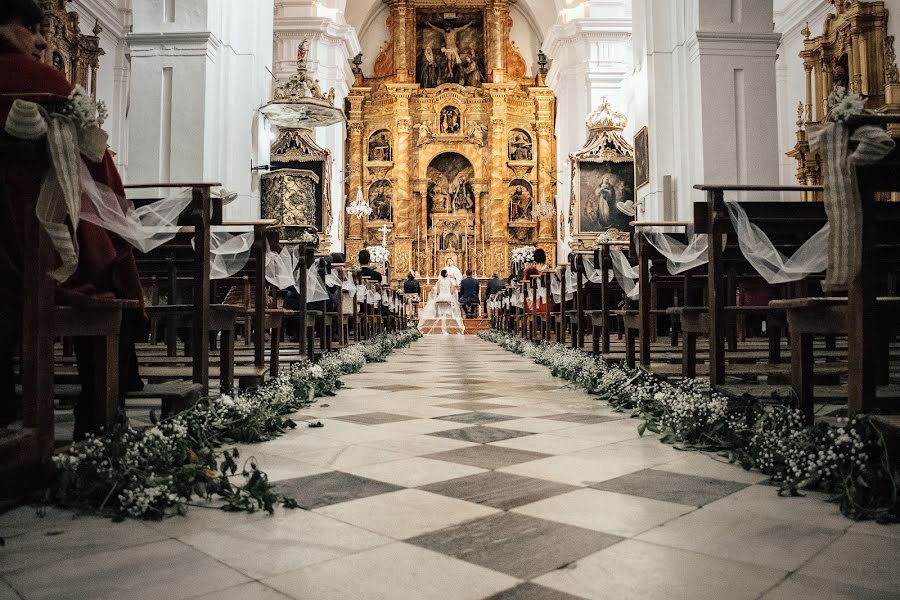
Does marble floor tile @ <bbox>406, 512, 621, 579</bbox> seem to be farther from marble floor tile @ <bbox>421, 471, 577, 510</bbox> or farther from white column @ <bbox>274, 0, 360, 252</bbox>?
white column @ <bbox>274, 0, 360, 252</bbox>

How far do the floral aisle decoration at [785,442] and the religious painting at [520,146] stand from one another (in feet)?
66.1

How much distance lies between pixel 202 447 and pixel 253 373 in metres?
1.54

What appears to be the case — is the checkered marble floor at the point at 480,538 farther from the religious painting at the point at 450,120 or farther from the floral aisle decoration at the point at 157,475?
the religious painting at the point at 450,120

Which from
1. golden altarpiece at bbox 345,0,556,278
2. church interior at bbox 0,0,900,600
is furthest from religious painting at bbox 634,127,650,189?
golden altarpiece at bbox 345,0,556,278

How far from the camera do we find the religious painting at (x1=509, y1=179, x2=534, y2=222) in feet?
75.7

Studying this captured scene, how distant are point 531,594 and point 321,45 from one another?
18.1 m

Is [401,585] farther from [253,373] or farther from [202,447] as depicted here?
[253,373]

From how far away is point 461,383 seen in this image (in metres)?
5.30

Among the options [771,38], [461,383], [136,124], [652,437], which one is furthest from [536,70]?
[652,437]

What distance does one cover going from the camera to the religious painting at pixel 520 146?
23188 mm

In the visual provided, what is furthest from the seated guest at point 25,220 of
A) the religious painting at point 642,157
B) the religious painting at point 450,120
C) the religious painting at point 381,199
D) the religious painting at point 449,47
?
the religious painting at point 449,47

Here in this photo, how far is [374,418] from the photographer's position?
3529 millimetres

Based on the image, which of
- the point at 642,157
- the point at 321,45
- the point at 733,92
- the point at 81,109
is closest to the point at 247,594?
the point at 81,109

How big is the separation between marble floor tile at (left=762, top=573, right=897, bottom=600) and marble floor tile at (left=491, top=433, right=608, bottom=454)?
131 cm
